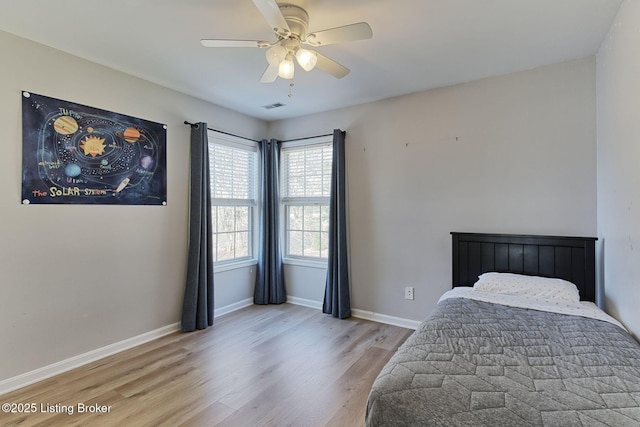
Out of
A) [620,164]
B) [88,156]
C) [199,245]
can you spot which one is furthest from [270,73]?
[620,164]

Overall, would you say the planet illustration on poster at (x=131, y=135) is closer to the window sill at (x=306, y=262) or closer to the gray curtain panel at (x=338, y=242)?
the gray curtain panel at (x=338, y=242)

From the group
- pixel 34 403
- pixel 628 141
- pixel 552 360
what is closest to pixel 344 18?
pixel 628 141

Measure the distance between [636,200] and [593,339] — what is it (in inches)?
30.6

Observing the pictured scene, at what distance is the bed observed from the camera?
1.05m

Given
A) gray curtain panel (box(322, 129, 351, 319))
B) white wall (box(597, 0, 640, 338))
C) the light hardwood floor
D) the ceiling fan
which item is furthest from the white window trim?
white wall (box(597, 0, 640, 338))

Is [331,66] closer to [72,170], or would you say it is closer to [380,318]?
[72,170]

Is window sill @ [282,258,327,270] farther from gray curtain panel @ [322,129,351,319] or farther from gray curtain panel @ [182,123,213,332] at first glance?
gray curtain panel @ [182,123,213,332]

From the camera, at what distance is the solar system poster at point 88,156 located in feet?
7.52

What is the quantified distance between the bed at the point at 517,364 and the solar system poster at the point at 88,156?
103 inches

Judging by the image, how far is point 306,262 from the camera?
161 inches

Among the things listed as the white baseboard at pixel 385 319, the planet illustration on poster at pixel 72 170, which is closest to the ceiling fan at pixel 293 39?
the planet illustration on poster at pixel 72 170

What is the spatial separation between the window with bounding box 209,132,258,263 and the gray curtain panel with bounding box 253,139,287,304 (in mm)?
160

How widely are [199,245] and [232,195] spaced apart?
870 millimetres

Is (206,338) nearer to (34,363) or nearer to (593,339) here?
Answer: (34,363)
